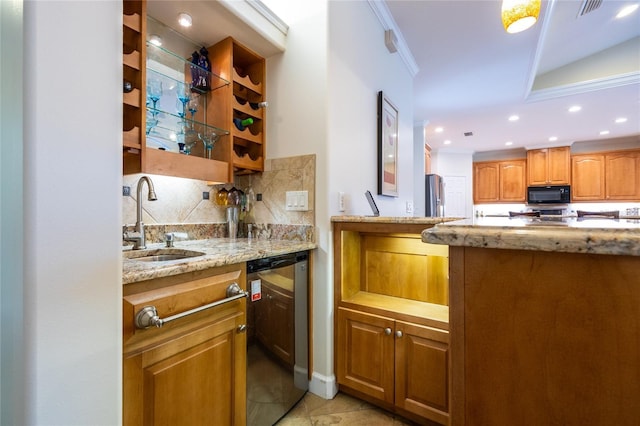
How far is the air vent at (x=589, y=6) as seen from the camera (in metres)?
2.34

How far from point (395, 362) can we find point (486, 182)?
6.29 metres

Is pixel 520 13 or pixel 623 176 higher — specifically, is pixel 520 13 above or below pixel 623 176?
above

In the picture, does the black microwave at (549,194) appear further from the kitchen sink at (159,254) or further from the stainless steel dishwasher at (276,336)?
the kitchen sink at (159,254)

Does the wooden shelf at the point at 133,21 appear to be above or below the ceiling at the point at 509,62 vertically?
below

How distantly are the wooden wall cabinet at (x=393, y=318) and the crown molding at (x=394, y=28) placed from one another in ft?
5.79

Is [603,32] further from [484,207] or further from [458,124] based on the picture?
[484,207]

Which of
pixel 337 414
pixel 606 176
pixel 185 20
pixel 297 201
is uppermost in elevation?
pixel 185 20

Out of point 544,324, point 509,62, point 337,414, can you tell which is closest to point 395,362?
point 337,414

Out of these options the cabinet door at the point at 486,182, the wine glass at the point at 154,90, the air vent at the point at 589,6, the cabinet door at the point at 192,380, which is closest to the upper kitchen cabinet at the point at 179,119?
the wine glass at the point at 154,90

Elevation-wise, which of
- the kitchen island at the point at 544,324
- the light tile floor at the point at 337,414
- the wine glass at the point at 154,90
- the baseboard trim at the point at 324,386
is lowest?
the light tile floor at the point at 337,414

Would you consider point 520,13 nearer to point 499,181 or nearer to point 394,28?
point 394,28

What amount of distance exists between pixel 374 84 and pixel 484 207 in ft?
18.6

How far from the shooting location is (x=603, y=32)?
9.68 ft

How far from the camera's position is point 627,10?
8.55 feet
